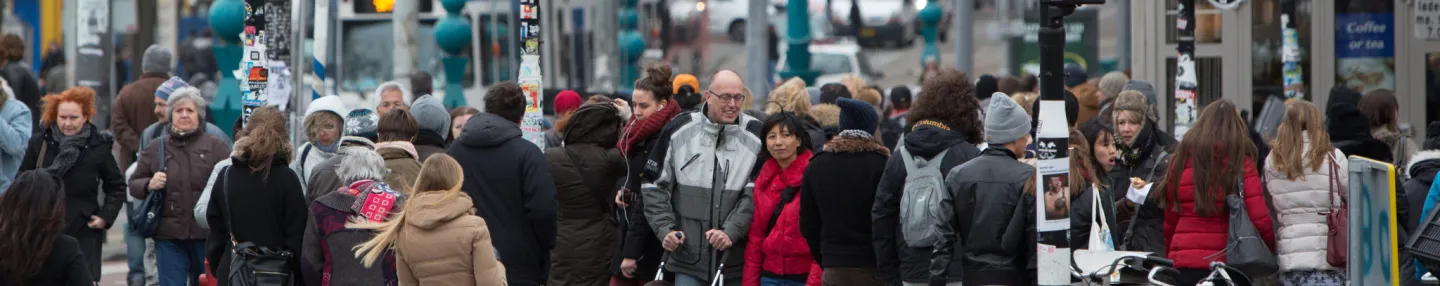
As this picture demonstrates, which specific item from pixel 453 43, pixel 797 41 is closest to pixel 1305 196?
pixel 797 41

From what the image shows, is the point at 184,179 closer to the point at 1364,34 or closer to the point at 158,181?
the point at 158,181

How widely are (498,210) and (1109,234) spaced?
2874mm

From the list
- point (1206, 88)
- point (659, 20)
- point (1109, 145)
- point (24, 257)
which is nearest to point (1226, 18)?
point (1206, 88)

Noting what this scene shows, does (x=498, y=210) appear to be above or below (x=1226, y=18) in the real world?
below

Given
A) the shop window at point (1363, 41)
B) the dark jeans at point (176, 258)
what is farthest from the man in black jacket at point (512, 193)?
the shop window at point (1363, 41)

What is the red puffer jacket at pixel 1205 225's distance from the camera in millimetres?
8656

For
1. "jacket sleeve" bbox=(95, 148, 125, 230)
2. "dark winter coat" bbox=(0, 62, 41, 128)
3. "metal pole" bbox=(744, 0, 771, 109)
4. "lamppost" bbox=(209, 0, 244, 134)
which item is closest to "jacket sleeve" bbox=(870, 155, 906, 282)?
"jacket sleeve" bbox=(95, 148, 125, 230)

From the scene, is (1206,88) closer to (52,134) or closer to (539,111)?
(539,111)

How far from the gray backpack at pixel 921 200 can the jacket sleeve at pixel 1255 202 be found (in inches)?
56.8

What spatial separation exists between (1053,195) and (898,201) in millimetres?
1486

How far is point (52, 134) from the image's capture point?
11.6m

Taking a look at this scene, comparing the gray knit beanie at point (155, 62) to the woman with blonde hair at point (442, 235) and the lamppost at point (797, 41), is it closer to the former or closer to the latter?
the woman with blonde hair at point (442, 235)

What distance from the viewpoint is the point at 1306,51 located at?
15.7m

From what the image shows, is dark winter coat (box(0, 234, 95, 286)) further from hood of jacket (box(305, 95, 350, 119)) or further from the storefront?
the storefront
